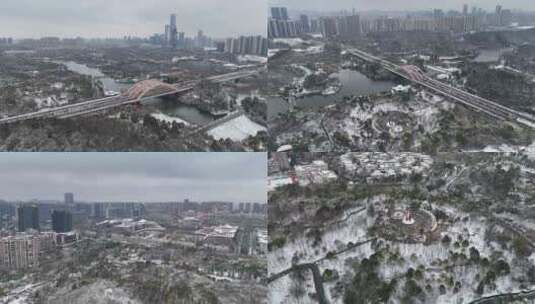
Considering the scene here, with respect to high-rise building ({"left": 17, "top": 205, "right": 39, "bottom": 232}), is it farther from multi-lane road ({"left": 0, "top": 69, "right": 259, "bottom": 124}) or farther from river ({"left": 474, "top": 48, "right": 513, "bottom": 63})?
river ({"left": 474, "top": 48, "right": 513, "bottom": 63})

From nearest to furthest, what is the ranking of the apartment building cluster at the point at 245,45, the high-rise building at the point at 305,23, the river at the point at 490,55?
the apartment building cluster at the point at 245,45 → the high-rise building at the point at 305,23 → the river at the point at 490,55

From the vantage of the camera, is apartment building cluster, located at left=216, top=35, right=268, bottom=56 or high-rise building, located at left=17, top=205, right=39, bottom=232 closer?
high-rise building, located at left=17, top=205, right=39, bottom=232

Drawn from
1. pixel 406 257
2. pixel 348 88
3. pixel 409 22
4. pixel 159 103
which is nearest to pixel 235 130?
pixel 159 103

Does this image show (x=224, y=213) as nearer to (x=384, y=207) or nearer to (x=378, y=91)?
(x=384, y=207)

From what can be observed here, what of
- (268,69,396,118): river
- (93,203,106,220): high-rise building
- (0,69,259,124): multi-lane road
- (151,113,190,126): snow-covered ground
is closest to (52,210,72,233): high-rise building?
(93,203,106,220): high-rise building

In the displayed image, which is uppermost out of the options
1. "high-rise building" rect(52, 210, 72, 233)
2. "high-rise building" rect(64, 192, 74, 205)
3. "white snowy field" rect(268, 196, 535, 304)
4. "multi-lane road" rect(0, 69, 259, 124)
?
"multi-lane road" rect(0, 69, 259, 124)

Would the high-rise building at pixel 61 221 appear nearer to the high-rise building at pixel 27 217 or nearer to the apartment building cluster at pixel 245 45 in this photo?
the high-rise building at pixel 27 217

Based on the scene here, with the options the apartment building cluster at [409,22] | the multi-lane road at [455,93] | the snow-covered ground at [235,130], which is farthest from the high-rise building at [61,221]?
the multi-lane road at [455,93]
